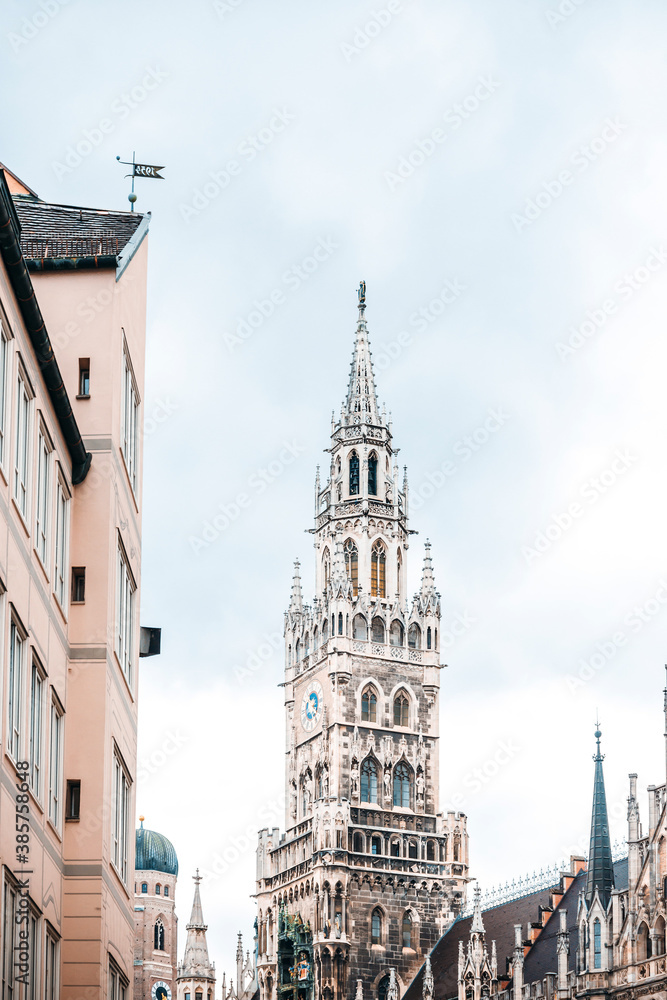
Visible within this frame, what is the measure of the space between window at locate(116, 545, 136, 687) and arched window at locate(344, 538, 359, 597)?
73.9m

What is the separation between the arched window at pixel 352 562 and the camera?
363ft

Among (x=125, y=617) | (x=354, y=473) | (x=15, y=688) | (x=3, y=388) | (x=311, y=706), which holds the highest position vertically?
(x=354, y=473)

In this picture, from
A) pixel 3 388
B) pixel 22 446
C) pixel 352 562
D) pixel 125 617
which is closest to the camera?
pixel 3 388

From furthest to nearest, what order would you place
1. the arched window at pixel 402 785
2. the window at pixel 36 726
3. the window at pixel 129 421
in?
the arched window at pixel 402 785, the window at pixel 129 421, the window at pixel 36 726

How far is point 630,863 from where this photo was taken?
71.7 metres

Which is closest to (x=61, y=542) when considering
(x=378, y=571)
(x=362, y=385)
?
(x=378, y=571)

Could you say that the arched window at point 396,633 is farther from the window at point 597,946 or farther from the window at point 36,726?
the window at point 36,726

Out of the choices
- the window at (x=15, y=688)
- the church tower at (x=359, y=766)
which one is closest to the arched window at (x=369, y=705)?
the church tower at (x=359, y=766)

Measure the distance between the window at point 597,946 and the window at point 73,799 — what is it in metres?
47.2

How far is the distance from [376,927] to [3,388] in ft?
262

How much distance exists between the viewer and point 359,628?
10781 centimetres

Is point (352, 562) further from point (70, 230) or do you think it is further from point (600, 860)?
point (70, 230)

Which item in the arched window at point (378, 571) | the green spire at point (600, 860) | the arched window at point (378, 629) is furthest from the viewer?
the arched window at point (378, 571)

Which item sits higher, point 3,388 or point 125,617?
point 3,388
